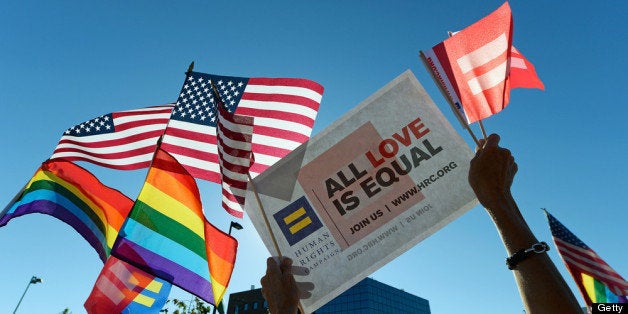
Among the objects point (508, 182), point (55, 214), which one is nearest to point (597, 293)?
point (508, 182)

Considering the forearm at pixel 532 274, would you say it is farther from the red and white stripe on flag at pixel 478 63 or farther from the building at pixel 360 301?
the building at pixel 360 301

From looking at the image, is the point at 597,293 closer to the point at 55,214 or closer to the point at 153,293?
the point at 153,293

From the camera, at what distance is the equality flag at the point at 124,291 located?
5414 mm

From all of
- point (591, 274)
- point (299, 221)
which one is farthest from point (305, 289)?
point (591, 274)

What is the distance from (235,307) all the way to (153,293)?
77.6 m

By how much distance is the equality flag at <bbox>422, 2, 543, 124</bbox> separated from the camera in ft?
13.6

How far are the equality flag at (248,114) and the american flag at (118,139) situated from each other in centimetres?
101

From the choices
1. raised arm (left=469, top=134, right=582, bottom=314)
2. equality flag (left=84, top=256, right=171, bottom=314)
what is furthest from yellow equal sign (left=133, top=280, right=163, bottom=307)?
raised arm (left=469, top=134, right=582, bottom=314)

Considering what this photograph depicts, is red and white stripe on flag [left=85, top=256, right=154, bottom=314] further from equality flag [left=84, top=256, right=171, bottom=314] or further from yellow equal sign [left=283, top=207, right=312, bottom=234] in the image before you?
yellow equal sign [left=283, top=207, right=312, bottom=234]

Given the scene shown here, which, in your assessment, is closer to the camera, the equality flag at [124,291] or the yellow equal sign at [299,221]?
the yellow equal sign at [299,221]

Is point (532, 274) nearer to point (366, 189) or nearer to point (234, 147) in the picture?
point (366, 189)

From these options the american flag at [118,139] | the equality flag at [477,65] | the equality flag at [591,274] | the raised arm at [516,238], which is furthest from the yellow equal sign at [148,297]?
the equality flag at [591,274]

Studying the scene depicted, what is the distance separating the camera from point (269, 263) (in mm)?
2875
